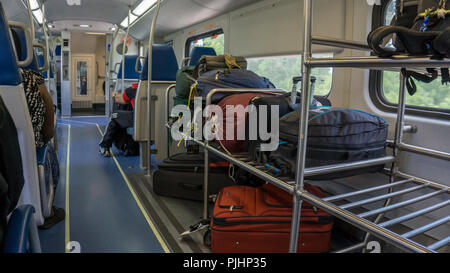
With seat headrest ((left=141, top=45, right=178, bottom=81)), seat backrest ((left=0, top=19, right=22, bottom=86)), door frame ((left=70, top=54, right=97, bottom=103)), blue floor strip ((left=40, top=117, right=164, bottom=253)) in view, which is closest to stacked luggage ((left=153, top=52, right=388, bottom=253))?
blue floor strip ((left=40, top=117, right=164, bottom=253))

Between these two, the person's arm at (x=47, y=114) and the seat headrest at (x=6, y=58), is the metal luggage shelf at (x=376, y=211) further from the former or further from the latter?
the person's arm at (x=47, y=114)

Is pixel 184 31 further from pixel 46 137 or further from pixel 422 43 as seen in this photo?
pixel 422 43

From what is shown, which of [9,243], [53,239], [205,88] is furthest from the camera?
[205,88]

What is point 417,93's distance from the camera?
240 cm

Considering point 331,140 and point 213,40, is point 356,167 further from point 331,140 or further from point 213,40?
point 213,40

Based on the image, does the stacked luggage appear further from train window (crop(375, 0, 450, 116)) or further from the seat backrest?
the seat backrest

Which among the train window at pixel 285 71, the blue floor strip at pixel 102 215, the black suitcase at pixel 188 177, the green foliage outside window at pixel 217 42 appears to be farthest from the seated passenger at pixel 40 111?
the green foliage outside window at pixel 217 42

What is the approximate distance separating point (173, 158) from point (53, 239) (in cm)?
138

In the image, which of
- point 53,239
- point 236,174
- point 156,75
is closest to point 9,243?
point 53,239

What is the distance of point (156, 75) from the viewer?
4.51m

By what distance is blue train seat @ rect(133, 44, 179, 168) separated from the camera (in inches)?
174

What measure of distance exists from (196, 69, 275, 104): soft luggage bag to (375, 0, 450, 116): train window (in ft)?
3.14

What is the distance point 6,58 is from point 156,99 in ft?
8.89

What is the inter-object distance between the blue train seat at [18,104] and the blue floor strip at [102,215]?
614mm
